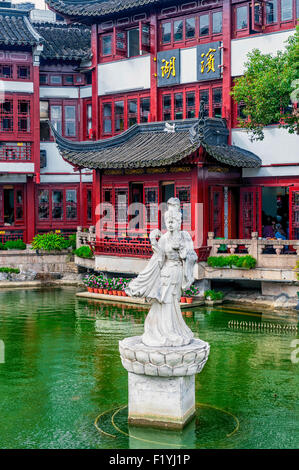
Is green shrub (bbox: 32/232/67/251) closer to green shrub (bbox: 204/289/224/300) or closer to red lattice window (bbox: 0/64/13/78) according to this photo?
red lattice window (bbox: 0/64/13/78)

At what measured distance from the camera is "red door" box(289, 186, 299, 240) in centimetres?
2600

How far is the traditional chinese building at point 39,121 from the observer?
33094 mm

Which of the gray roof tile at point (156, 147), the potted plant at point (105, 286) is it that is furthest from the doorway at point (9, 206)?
the potted plant at point (105, 286)

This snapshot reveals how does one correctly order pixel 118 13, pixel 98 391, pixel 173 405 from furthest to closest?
pixel 118 13 → pixel 98 391 → pixel 173 405

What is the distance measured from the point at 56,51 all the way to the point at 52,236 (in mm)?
8778

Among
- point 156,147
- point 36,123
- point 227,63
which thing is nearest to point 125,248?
point 156,147

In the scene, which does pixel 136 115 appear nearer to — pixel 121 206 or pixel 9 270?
pixel 121 206

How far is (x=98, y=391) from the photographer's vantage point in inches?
571

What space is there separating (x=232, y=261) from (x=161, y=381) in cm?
1294

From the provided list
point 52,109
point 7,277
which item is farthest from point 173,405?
point 52,109

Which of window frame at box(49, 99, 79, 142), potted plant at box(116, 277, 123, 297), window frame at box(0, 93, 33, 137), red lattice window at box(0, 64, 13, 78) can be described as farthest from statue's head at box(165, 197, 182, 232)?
window frame at box(49, 99, 79, 142)

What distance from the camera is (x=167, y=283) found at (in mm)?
12273

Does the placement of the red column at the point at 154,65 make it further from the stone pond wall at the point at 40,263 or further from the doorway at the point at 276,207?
the stone pond wall at the point at 40,263
